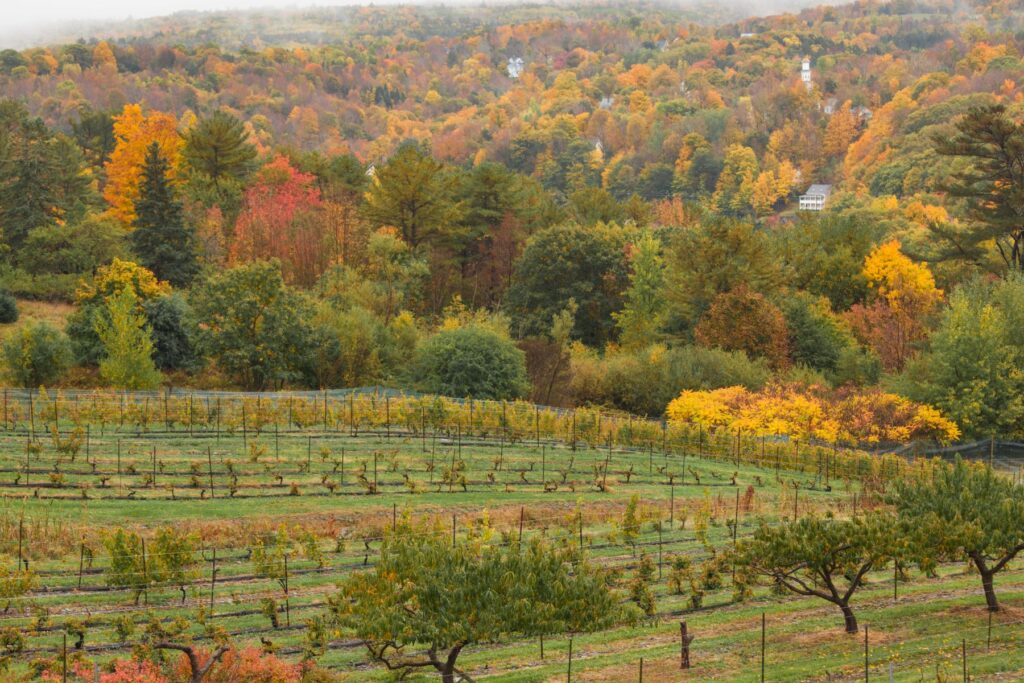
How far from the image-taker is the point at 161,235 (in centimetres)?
6556

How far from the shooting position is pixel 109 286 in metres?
53.0

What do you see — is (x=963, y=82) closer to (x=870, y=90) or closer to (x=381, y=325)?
(x=870, y=90)

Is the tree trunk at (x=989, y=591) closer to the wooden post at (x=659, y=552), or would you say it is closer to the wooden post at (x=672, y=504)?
the wooden post at (x=659, y=552)

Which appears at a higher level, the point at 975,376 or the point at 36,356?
the point at 36,356

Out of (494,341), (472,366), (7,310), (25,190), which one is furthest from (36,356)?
(25,190)

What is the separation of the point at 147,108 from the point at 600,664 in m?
181

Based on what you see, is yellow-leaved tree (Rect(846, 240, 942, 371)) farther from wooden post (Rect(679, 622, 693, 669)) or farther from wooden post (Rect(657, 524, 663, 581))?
wooden post (Rect(679, 622, 693, 669))

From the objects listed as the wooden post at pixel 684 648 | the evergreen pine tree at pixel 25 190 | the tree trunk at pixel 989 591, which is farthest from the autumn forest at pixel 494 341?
the tree trunk at pixel 989 591

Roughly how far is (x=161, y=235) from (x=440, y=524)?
1693 inches

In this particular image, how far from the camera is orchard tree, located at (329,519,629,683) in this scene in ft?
58.5

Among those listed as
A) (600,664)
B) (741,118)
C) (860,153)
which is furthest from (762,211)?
(600,664)

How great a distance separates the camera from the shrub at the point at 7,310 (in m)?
58.1

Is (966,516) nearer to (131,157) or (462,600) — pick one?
(462,600)

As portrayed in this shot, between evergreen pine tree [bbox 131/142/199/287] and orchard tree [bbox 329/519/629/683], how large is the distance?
48882 millimetres
